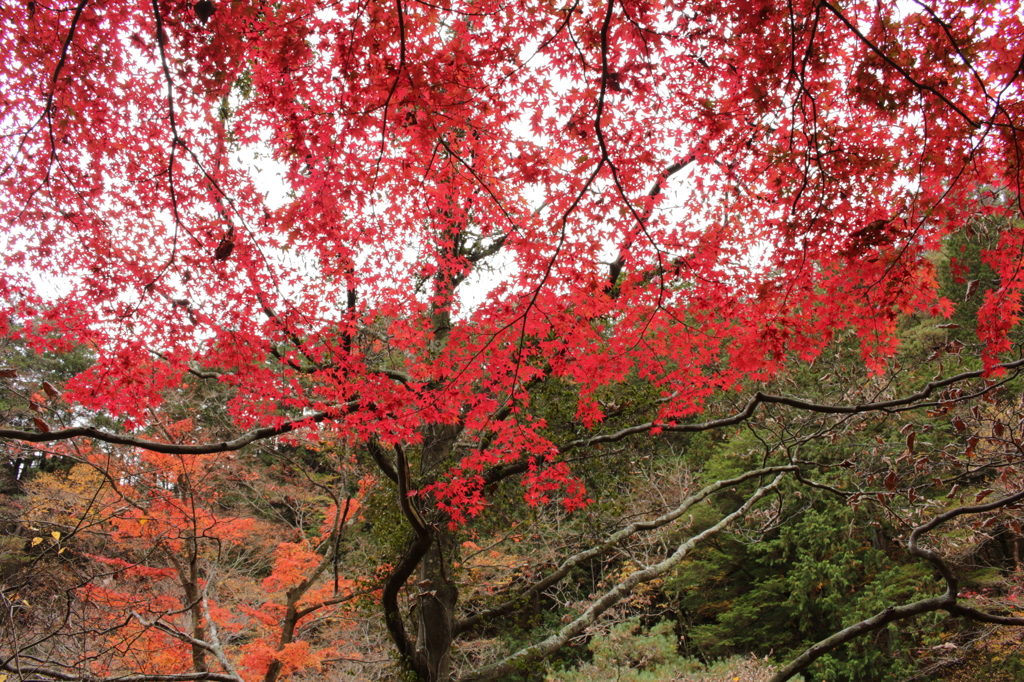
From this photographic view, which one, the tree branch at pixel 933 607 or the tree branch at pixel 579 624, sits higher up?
the tree branch at pixel 933 607

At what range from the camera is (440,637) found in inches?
233

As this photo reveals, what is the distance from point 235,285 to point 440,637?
4126mm

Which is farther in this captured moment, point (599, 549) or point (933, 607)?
point (599, 549)

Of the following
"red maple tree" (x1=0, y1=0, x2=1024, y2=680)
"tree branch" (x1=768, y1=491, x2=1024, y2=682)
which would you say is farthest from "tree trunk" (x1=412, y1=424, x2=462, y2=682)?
"tree branch" (x1=768, y1=491, x2=1024, y2=682)

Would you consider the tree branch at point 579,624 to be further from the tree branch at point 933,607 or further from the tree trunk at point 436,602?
the tree branch at point 933,607

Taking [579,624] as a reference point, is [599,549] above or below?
above

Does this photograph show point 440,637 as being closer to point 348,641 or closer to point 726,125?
point 348,641

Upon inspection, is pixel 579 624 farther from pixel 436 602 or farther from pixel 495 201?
pixel 495 201

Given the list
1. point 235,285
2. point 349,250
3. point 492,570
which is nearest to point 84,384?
point 235,285

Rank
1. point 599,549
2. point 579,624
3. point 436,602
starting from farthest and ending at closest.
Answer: point 436,602, point 599,549, point 579,624

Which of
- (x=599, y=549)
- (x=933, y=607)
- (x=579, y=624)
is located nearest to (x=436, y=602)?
(x=579, y=624)

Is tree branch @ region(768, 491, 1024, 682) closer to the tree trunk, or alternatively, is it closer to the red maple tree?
the red maple tree

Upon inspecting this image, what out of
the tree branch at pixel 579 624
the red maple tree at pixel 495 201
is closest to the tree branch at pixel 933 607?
the red maple tree at pixel 495 201

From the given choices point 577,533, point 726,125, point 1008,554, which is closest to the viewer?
point 726,125
